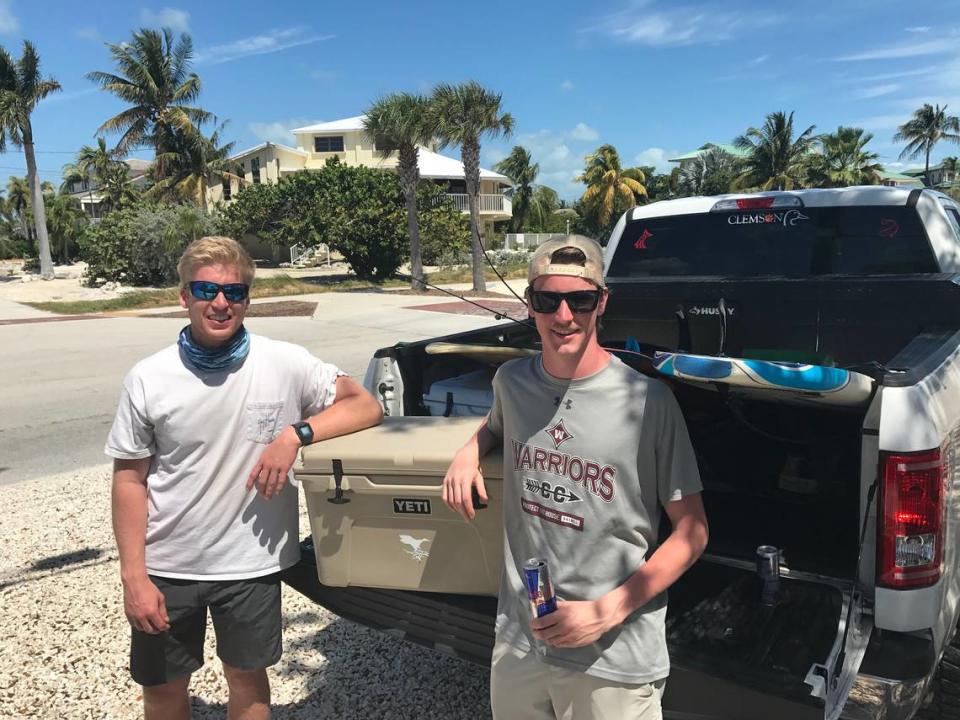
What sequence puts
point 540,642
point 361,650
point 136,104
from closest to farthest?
point 540,642 → point 361,650 → point 136,104

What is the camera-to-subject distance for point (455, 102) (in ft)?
78.6

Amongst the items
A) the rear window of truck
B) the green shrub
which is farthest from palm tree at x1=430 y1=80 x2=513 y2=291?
the rear window of truck

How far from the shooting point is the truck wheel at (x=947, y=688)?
241 cm

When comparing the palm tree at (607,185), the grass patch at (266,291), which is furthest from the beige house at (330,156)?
the grass patch at (266,291)

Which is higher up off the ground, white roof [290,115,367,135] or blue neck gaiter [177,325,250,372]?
white roof [290,115,367,135]

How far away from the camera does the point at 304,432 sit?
2.37 metres

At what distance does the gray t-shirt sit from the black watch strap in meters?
0.78

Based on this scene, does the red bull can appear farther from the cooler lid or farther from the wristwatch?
the wristwatch

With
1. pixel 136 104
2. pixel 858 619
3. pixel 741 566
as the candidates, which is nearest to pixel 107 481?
pixel 741 566

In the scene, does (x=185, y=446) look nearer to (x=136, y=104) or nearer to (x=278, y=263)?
(x=136, y=104)

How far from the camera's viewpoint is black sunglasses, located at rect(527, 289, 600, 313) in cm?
185

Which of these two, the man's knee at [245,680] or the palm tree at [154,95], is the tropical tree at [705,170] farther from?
the man's knee at [245,680]

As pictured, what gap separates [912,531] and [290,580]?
1955 millimetres

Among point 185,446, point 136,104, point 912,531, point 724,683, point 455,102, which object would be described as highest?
point 136,104
